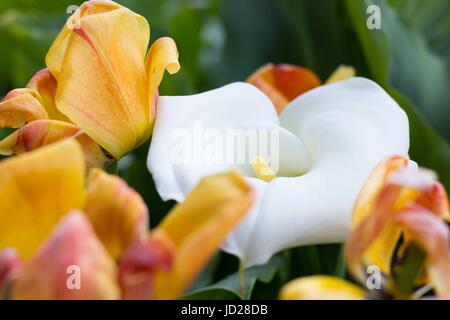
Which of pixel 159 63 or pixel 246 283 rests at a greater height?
pixel 159 63

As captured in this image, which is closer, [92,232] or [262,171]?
[92,232]

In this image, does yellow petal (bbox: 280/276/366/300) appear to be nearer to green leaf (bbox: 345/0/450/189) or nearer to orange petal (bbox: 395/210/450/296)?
orange petal (bbox: 395/210/450/296)

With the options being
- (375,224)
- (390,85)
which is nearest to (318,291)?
(375,224)

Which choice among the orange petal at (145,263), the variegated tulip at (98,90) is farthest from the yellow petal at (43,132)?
the orange petal at (145,263)

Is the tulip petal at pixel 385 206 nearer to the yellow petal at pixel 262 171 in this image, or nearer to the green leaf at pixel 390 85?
the yellow petal at pixel 262 171

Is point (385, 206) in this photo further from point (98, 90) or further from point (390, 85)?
point (390, 85)

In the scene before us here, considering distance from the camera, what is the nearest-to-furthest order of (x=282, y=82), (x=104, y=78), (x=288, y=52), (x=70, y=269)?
1. (x=70, y=269)
2. (x=104, y=78)
3. (x=282, y=82)
4. (x=288, y=52)

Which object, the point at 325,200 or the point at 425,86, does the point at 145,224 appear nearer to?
the point at 325,200
